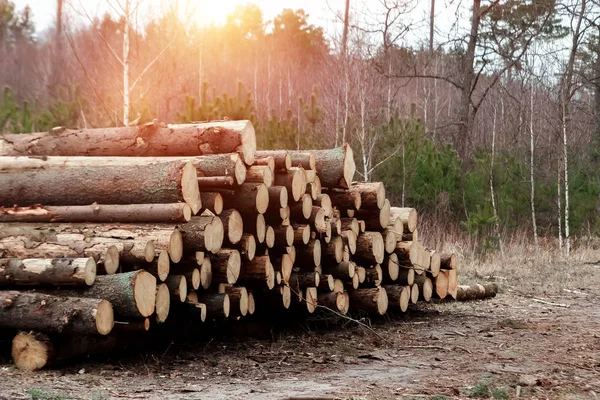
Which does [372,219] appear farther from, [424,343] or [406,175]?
[406,175]

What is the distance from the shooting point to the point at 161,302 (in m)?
6.41

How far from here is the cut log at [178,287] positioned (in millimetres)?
6629

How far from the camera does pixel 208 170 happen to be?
23.6ft

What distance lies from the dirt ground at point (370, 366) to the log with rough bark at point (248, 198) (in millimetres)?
1331

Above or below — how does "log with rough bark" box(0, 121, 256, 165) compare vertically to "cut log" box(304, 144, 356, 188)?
above

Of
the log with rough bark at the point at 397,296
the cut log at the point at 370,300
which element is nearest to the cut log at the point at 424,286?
the log with rough bark at the point at 397,296

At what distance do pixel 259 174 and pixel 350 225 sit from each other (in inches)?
62.1

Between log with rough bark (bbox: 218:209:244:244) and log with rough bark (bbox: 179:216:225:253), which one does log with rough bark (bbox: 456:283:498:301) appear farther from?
log with rough bark (bbox: 179:216:225:253)

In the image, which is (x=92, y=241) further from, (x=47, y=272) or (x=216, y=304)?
(x=216, y=304)

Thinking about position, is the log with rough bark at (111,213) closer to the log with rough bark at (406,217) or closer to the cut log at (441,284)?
the log with rough bark at (406,217)

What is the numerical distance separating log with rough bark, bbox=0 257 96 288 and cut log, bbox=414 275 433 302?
4.66 meters

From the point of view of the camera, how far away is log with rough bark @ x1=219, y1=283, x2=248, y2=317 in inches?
286

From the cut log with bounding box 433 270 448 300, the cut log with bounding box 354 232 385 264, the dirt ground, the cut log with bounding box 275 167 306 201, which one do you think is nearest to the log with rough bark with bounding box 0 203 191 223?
the dirt ground

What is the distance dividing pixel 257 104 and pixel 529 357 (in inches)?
932
